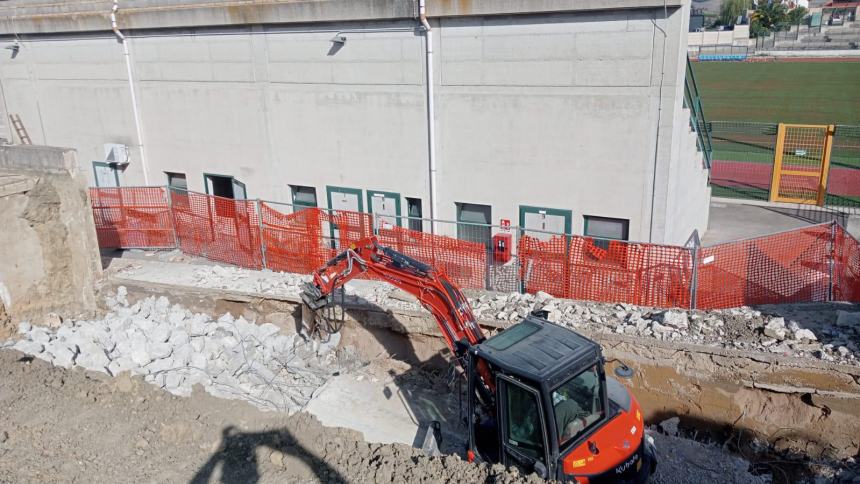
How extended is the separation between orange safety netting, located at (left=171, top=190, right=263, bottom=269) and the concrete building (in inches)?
68.5

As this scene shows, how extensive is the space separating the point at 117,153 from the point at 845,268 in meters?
18.2

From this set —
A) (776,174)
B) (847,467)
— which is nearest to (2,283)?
(847,467)

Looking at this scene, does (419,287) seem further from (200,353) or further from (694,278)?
(694,278)

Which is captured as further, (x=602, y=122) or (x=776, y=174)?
(x=776, y=174)

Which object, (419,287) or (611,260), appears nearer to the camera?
(419,287)

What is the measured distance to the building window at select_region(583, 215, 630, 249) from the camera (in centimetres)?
1445

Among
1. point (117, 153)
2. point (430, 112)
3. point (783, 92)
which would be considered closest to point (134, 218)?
point (117, 153)

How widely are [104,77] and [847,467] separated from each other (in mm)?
19898

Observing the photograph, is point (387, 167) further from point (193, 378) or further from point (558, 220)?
point (193, 378)

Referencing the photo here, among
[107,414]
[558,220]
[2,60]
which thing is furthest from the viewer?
[2,60]

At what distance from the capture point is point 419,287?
10180 millimetres

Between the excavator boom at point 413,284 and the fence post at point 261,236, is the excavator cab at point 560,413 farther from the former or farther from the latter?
the fence post at point 261,236

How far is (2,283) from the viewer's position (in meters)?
13.2

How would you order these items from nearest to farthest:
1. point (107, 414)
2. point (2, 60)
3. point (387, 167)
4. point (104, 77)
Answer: point (107, 414), point (387, 167), point (104, 77), point (2, 60)
